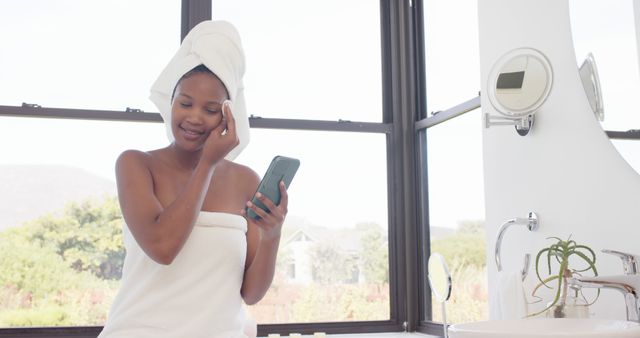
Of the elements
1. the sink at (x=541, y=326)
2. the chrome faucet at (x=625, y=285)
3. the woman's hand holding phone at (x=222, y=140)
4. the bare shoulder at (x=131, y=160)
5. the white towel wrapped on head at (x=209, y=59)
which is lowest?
the sink at (x=541, y=326)

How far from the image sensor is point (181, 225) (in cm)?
122

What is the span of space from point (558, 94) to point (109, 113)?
162 cm

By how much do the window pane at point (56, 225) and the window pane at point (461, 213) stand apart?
4.06 ft

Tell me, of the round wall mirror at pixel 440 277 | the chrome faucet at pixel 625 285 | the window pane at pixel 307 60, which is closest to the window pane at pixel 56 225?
the window pane at pixel 307 60

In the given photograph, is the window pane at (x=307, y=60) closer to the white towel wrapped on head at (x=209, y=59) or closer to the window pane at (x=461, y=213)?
the window pane at (x=461, y=213)

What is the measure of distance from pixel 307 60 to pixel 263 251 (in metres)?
1.62

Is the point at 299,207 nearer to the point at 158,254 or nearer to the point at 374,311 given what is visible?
the point at 374,311

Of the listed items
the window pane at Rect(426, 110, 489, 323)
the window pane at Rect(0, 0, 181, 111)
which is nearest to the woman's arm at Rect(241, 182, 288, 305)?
the window pane at Rect(426, 110, 489, 323)

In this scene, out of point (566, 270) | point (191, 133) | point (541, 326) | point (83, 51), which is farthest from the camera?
point (83, 51)

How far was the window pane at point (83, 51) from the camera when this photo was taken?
2.57 metres

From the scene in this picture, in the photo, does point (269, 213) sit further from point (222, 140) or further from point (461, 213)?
point (461, 213)

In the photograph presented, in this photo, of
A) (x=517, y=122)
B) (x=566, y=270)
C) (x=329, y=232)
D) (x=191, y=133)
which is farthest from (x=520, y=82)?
(x=329, y=232)

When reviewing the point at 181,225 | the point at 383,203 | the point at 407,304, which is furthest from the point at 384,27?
the point at 181,225

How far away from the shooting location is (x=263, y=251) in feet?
4.57
